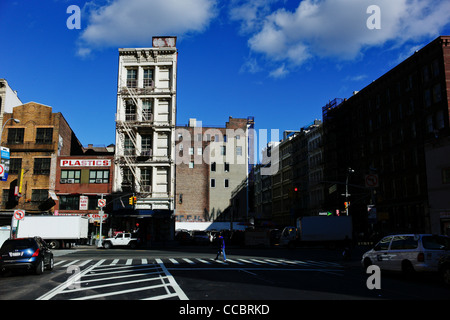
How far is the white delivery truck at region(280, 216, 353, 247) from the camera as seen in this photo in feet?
136

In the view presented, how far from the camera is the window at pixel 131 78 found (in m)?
57.9

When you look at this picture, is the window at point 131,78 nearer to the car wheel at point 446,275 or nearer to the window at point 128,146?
the window at point 128,146

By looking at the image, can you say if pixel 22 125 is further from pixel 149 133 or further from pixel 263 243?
pixel 263 243

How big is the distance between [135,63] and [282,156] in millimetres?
49798

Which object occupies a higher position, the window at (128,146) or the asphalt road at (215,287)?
the window at (128,146)

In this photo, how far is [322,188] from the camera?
7444 centimetres

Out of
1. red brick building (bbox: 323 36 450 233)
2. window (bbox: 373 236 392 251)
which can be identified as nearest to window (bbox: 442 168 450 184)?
red brick building (bbox: 323 36 450 233)

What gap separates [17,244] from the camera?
17.7 metres

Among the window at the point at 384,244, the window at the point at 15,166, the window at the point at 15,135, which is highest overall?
the window at the point at 15,135

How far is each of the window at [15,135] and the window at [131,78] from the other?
1557 centimetres

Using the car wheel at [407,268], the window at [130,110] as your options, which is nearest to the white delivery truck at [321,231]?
the car wheel at [407,268]

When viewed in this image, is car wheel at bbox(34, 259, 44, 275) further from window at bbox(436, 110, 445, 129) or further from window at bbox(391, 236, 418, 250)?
window at bbox(436, 110, 445, 129)

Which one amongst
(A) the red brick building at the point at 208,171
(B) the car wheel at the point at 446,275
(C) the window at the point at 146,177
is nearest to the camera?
(B) the car wheel at the point at 446,275
